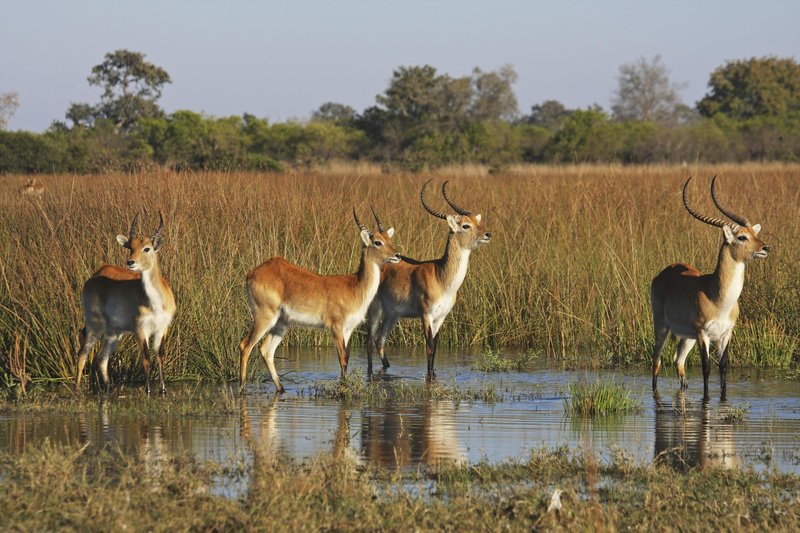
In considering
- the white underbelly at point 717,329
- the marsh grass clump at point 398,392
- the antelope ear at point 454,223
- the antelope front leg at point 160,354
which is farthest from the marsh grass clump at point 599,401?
the antelope front leg at point 160,354

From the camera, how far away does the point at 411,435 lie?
7.39 m

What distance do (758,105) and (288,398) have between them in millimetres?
51449

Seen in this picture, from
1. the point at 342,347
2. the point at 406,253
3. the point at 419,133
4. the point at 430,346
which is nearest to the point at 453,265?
the point at 430,346

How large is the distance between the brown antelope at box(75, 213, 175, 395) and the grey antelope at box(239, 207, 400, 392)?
0.75 meters

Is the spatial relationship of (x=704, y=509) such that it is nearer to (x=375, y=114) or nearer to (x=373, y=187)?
(x=373, y=187)

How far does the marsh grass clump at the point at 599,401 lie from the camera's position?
815 centimetres

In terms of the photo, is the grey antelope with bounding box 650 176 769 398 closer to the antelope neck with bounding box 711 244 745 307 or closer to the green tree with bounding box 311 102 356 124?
the antelope neck with bounding box 711 244 745 307

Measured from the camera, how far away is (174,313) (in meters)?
9.47

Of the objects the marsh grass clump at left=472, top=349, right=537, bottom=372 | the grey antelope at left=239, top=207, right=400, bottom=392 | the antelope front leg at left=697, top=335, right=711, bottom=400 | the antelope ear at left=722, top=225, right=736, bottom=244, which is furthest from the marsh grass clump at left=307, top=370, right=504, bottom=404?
the antelope ear at left=722, top=225, right=736, bottom=244

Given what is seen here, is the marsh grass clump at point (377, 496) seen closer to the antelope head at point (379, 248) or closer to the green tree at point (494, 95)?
the antelope head at point (379, 248)

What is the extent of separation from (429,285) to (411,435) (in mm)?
3560

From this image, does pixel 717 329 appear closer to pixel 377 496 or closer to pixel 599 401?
pixel 599 401

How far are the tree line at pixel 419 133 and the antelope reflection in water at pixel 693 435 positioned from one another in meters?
16.2

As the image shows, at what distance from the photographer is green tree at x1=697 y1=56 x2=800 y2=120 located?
55906mm
